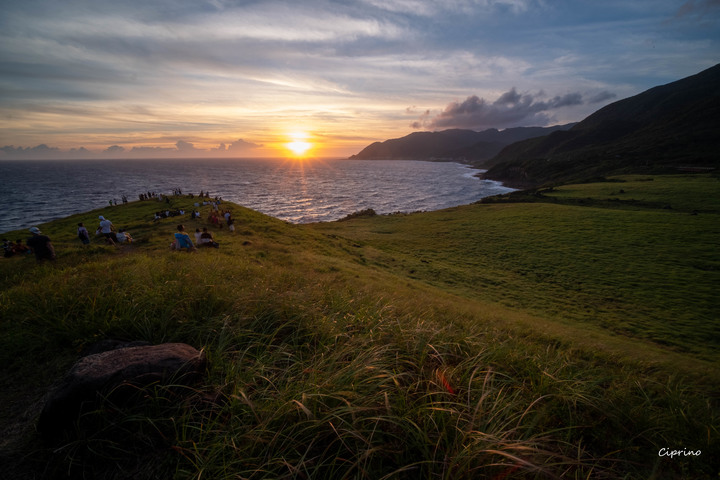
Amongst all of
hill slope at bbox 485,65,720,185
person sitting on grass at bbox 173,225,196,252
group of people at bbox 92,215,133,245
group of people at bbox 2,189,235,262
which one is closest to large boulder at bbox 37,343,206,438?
group of people at bbox 2,189,235,262

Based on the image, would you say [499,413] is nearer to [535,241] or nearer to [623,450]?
[623,450]

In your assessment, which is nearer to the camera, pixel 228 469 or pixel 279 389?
pixel 228 469

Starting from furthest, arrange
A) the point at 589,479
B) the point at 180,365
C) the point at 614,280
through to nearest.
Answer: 1. the point at 614,280
2. the point at 180,365
3. the point at 589,479

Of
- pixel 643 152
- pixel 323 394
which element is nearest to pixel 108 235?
pixel 323 394

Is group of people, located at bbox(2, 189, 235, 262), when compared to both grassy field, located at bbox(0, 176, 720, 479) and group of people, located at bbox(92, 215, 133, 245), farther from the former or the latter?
grassy field, located at bbox(0, 176, 720, 479)

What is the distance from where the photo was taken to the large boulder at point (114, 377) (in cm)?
280

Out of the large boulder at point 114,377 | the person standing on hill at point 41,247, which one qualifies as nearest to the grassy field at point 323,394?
the large boulder at point 114,377

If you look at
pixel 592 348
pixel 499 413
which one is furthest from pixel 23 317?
pixel 592 348

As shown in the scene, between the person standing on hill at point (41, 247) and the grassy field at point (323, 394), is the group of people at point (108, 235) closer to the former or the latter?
the person standing on hill at point (41, 247)

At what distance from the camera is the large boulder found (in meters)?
2.80

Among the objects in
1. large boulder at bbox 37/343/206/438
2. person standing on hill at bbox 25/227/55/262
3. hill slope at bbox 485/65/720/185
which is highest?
hill slope at bbox 485/65/720/185

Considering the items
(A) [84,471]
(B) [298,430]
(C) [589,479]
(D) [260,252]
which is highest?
(B) [298,430]

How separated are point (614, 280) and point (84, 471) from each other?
25.1 m

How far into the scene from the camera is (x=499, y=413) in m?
3.08
